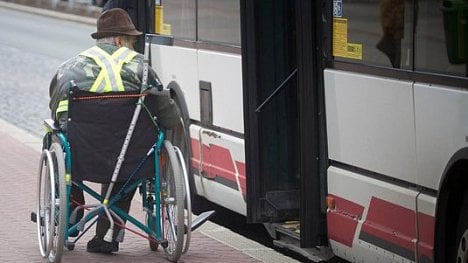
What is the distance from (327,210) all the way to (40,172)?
1.96 metres

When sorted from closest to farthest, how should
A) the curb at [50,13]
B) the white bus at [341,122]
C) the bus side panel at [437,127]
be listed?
the bus side panel at [437,127], the white bus at [341,122], the curb at [50,13]

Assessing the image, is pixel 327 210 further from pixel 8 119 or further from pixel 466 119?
pixel 8 119

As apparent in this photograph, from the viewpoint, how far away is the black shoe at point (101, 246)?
27.8ft

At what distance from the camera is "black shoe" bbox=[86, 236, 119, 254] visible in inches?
334

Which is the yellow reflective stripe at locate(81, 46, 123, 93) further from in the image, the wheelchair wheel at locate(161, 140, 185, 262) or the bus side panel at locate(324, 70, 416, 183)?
the bus side panel at locate(324, 70, 416, 183)

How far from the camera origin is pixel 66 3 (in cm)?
4803

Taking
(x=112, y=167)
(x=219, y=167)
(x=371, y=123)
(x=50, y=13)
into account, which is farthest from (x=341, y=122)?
(x=50, y=13)

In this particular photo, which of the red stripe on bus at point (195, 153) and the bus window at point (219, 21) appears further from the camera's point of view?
the red stripe on bus at point (195, 153)

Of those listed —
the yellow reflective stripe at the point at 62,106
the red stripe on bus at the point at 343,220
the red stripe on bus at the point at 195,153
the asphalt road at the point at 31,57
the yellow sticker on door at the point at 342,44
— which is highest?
the yellow sticker on door at the point at 342,44

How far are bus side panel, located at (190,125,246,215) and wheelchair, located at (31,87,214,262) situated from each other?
116cm

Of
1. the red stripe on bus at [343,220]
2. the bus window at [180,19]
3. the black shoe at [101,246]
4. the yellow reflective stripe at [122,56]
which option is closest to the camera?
the red stripe on bus at [343,220]

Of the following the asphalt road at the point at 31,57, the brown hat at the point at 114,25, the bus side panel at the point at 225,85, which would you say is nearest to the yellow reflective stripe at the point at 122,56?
the brown hat at the point at 114,25

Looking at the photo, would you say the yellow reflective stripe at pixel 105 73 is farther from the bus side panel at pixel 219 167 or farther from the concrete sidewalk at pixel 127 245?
the bus side panel at pixel 219 167

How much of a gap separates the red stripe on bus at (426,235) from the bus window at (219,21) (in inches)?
119
